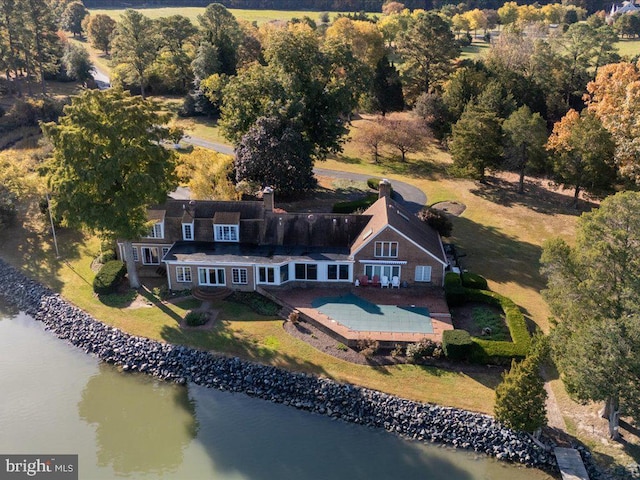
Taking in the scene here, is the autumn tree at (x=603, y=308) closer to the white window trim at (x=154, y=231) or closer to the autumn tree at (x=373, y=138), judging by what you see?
the white window trim at (x=154, y=231)

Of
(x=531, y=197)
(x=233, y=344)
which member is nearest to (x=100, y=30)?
(x=531, y=197)

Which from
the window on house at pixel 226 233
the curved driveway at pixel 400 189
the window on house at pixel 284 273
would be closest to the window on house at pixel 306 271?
the window on house at pixel 284 273

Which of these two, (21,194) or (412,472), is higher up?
(21,194)

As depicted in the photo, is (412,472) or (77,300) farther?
(77,300)

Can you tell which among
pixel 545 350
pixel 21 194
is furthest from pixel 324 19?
pixel 545 350

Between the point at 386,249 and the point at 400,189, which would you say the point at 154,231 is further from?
the point at 400,189

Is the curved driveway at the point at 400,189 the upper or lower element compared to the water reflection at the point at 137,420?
upper

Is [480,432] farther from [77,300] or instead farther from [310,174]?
[310,174]
